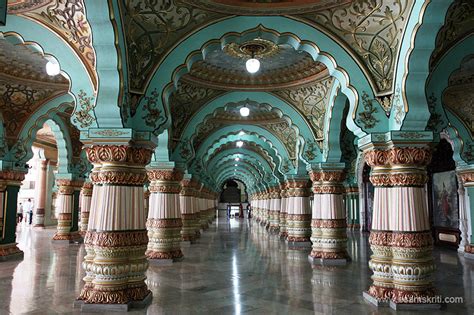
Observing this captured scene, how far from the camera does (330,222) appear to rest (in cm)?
1071

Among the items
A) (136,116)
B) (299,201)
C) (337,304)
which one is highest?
(136,116)

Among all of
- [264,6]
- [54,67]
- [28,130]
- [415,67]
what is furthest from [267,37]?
[28,130]

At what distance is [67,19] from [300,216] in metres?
11.5

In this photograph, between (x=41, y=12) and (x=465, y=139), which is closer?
(x=41, y=12)

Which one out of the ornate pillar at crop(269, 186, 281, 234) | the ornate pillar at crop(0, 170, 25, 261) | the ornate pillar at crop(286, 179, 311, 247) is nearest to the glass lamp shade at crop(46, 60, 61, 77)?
the ornate pillar at crop(0, 170, 25, 261)

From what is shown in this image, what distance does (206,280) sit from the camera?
8586 millimetres

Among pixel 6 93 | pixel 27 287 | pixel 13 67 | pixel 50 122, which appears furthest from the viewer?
pixel 50 122

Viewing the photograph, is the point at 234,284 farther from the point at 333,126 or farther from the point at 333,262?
the point at 333,126

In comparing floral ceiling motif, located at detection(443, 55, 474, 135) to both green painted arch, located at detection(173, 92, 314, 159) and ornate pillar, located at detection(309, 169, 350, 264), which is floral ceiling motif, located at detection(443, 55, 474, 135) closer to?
ornate pillar, located at detection(309, 169, 350, 264)

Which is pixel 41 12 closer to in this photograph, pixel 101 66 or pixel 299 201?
pixel 101 66

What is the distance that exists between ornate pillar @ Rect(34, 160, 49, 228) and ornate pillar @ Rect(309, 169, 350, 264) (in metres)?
19.0

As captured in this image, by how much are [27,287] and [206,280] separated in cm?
360

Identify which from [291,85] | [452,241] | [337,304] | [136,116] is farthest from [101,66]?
[452,241]

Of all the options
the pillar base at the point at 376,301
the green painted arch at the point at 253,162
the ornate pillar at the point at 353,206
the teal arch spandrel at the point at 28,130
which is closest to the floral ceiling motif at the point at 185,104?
the teal arch spandrel at the point at 28,130
